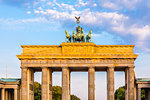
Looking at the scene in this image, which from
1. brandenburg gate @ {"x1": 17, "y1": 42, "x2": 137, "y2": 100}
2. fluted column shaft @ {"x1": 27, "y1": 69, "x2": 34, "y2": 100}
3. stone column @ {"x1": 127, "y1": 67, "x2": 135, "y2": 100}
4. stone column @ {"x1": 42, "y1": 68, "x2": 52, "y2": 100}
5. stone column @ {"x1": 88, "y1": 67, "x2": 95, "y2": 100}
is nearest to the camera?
stone column @ {"x1": 127, "y1": 67, "x2": 135, "y2": 100}

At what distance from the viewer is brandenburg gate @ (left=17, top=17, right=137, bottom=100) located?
10119cm

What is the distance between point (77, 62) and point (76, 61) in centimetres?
44

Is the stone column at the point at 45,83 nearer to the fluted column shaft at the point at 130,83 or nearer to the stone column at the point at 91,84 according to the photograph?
the stone column at the point at 91,84

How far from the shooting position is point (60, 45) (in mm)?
103250

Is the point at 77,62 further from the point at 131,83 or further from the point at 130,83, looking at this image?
the point at 131,83

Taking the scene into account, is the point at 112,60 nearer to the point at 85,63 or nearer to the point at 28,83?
the point at 85,63

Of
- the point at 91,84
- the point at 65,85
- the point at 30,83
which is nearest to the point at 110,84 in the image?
the point at 91,84

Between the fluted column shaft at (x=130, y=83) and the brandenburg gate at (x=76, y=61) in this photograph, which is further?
the brandenburg gate at (x=76, y=61)

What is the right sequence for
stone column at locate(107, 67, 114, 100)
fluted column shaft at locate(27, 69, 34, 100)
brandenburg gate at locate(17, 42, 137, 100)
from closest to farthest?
1. stone column at locate(107, 67, 114, 100)
2. brandenburg gate at locate(17, 42, 137, 100)
3. fluted column shaft at locate(27, 69, 34, 100)

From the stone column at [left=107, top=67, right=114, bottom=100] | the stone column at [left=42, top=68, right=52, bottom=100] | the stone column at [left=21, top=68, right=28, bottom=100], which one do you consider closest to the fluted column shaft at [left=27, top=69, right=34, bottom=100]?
the stone column at [left=21, top=68, right=28, bottom=100]

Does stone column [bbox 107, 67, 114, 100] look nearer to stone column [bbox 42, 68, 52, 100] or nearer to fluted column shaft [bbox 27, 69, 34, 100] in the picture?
stone column [bbox 42, 68, 52, 100]

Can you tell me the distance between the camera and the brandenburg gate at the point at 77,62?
332 ft

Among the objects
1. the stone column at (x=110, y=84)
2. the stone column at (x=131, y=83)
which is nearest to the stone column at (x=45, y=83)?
the stone column at (x=110, y=84)

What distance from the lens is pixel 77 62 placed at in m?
102
